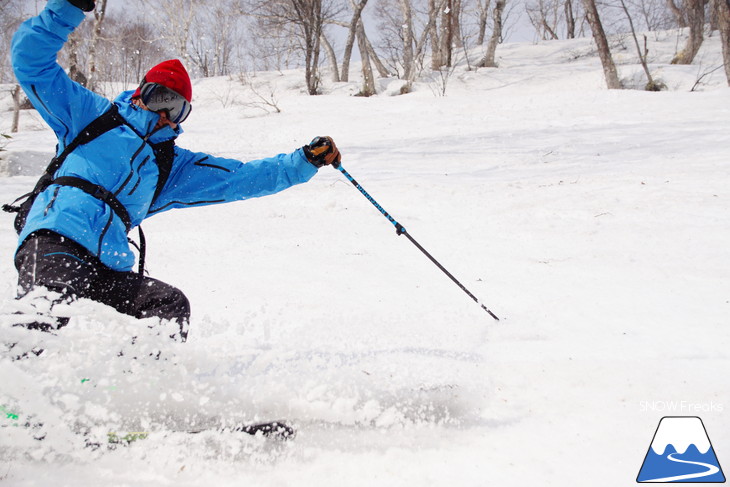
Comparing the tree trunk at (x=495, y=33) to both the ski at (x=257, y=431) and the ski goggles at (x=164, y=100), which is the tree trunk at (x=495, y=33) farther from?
the ski at (x=257, y=431)

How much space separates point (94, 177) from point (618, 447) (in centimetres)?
237

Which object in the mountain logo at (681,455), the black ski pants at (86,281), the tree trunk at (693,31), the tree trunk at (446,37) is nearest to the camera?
the mountain logo at (681,455)

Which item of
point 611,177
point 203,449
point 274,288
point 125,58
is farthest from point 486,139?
point 125,58

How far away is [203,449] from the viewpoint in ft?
5.70

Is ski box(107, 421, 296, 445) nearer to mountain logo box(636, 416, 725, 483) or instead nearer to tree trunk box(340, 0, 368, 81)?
mountain logo box(636, 416, 725, 483)

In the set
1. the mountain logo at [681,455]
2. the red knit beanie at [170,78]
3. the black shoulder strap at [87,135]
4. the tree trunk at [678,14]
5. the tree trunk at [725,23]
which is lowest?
the mountain logo at [681,455]

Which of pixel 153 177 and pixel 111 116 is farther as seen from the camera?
pixel 153 177

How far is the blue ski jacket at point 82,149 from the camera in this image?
1.90 meters

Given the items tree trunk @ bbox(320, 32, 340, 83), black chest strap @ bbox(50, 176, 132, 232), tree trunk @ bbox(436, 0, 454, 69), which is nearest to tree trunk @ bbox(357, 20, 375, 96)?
tree trunk @ bbox(436, 0, 454, 69)

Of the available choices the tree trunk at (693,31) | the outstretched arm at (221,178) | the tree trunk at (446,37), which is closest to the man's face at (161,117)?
the outstretched arm at (221,178)

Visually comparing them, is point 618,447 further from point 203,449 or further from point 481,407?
point 203,449

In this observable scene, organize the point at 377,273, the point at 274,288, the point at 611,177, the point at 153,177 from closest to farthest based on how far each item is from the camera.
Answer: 1. the point at 153,177
2. the point at 274,288
3. the point at 377,273
4. the point at 611,177

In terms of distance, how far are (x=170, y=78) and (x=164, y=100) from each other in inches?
5.5

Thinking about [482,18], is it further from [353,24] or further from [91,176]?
[91,176]
